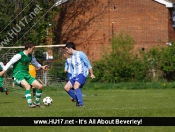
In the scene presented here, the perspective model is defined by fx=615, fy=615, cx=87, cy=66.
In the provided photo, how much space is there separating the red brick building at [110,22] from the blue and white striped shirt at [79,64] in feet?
82.8

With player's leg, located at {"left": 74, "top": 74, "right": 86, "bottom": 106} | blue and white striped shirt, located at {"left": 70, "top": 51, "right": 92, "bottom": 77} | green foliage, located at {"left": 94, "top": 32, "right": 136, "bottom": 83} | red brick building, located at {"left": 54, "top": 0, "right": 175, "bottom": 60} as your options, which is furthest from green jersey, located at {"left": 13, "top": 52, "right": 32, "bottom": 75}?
red brick building, located at {"left": 54, "top": 0, "right": 175, "bottom": 60}

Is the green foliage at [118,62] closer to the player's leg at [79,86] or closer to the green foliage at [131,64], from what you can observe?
the green foliage at [131,64]

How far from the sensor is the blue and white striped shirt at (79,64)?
1975cm

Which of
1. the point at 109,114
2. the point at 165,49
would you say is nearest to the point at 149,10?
the point at 165,49

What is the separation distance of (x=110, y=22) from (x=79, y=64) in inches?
1075

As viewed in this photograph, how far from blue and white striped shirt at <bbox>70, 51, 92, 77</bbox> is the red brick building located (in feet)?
82.8

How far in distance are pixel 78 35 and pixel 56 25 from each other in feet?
6.62

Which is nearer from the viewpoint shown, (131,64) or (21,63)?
(21,63)

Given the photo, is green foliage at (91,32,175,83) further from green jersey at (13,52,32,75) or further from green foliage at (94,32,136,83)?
green jersey at (13,52,32,75)

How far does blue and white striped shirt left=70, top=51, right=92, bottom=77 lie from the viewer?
19750 mm

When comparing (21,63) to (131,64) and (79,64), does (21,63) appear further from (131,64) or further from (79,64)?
(131,64)

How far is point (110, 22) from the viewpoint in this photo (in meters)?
46.8

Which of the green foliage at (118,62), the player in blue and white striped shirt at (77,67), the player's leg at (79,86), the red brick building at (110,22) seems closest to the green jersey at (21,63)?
the player in blue and white striped shirt at (77,67)

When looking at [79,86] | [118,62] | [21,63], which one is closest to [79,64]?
[79,86]
